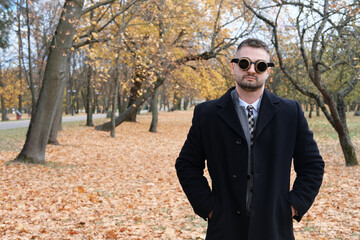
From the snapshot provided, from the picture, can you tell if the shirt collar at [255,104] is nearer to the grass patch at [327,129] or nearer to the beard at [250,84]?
the beard at [250,84]

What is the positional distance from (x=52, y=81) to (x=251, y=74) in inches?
389

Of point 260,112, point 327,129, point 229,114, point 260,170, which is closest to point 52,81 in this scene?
point 229,114

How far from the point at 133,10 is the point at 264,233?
1318cm

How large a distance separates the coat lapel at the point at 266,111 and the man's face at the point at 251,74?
11 cm

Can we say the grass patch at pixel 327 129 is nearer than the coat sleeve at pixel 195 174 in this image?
No

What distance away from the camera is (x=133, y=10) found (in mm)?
14172

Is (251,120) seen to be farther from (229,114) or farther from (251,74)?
(251,74)

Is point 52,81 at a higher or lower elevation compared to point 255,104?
higher

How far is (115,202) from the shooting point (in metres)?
7.51

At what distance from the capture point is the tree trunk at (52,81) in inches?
439

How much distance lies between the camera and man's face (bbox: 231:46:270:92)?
2.36m

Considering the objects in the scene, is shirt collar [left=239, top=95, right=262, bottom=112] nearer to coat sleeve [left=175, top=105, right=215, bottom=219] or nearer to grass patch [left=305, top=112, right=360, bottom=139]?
coat sleeve [left=175, top=105, right=215, bottom=219]

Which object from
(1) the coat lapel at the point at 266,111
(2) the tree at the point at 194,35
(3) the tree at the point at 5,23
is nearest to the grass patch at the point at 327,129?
(2) the tree at the point at 194,35

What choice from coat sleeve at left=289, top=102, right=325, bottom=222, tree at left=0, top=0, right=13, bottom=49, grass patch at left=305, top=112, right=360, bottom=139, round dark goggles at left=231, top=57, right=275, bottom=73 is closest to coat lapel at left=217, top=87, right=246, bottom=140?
round dark goggles at left=231, top=57, right=275, bottom=73
